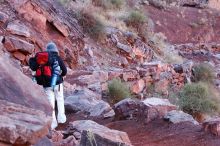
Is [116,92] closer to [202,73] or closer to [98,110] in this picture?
[98,110]

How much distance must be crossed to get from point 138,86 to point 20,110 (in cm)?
1244

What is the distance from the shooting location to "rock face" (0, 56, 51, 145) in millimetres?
3602

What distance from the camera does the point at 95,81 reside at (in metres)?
14.9

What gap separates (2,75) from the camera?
187 inches

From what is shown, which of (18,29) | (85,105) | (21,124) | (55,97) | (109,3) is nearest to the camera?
(21,124)

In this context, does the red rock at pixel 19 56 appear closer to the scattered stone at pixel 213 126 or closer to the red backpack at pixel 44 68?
the red backpack at pixel 44 68

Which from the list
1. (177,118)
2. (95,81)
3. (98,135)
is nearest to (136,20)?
(95,81)

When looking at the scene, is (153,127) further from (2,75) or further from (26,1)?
(26,1)

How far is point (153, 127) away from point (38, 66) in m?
2.72

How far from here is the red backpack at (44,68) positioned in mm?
7562

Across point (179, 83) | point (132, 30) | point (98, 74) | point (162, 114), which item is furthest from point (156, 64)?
point (162, 114)

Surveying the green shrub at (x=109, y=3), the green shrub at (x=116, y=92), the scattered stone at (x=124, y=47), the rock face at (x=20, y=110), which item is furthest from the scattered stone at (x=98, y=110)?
the green shrub at (x=109, y=3)

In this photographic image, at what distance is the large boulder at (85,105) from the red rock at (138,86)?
14.1 feet

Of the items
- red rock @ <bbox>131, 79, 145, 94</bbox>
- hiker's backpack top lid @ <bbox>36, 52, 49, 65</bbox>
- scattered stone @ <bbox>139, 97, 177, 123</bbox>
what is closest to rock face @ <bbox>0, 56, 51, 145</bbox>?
hiker's backpack top lid @ <bbox>36, 52, 49, 65</bbox>
